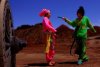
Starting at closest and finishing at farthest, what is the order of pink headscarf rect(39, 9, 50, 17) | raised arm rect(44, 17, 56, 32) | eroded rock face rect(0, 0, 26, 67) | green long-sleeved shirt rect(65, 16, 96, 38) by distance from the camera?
eroded rock face rect(0, 0, 26, 67) < raised arm rect(44, 17, 56, 32) < pink headscarf rect(39, 9, 50, 17) < green long-sleeved shirt rect(65, 16, 96, 38)

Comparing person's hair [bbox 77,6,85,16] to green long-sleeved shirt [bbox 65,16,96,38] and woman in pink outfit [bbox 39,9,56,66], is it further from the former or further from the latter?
woman in pink outfit [bbox 39,9,56,66]

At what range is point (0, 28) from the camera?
5.18m

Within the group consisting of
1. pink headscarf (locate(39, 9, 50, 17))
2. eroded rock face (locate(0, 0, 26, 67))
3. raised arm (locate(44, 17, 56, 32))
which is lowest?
eroded rock face (locate(0, 0, 26, 67))

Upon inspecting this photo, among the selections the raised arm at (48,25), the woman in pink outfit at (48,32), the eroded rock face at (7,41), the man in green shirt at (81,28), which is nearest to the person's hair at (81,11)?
the man in green shirt at (81,28)

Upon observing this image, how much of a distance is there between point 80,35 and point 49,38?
933 mm

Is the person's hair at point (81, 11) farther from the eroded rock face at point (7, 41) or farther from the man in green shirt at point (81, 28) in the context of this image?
the eroded rock face at point (7, 41)

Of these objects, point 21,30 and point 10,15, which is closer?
point 10,15

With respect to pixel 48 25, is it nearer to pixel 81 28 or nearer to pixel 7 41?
pixel 81 28

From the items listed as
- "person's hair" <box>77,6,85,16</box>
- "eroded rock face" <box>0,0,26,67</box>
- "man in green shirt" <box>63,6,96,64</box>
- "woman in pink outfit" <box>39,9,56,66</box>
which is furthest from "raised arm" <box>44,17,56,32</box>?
"eroded rock face" <box>0,0,26,67</box>

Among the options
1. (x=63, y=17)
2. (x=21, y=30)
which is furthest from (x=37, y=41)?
(x=63, y=17)

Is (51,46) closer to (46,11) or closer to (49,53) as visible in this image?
(49,53)

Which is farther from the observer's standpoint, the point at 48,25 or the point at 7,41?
the point at 48,25

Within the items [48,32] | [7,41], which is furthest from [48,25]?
[7,41]

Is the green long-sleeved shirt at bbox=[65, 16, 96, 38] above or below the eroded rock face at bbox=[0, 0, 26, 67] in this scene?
above
